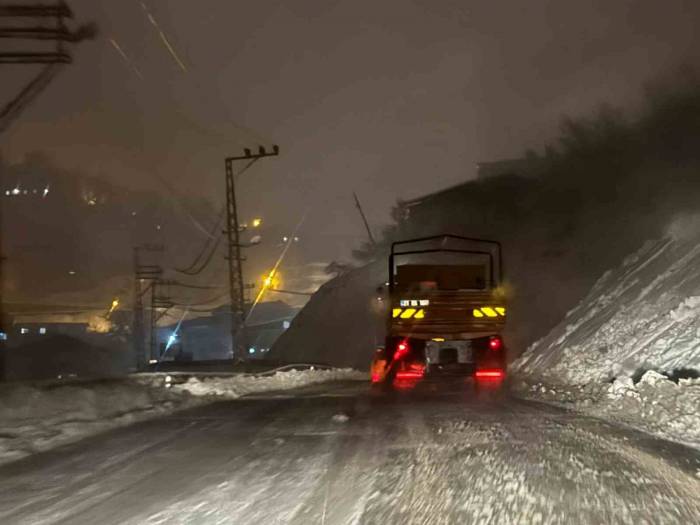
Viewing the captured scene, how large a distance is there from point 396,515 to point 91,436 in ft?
23.9

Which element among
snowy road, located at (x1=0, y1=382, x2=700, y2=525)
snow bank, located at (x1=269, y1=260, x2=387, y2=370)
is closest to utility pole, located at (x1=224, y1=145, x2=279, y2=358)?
snow bank, located at (x1=269, y1=260, x2=387, y2=370)

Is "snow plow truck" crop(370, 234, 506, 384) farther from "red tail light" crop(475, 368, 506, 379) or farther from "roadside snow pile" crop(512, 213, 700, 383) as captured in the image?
"roadside snow pile" crop(512, 213, 700, 383)

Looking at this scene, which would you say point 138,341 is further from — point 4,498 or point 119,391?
point 4,498

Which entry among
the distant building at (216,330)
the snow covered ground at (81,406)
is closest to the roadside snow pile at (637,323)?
the snow covered ground at (81,406)

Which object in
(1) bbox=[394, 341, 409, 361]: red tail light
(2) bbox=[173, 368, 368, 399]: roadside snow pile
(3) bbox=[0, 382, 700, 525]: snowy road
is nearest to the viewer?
(3) bbox=[0, 382, 700, 525]: snowy road

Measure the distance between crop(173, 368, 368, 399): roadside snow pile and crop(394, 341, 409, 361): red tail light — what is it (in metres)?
3.92

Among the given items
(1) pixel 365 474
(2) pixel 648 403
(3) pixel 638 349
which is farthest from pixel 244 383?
(1) pixel 365 474

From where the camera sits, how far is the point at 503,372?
2173cm

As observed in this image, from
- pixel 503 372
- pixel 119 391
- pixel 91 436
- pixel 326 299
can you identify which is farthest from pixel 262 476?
pixel 326 299

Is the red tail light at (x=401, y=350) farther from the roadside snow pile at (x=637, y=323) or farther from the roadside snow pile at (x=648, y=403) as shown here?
the roadside snow pile at (x=648, y=403)

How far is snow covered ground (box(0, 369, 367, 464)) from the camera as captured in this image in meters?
12.0

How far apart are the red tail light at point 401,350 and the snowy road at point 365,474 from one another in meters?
9.24

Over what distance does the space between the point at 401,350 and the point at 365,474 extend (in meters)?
14.2

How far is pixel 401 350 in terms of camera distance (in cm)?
2236
